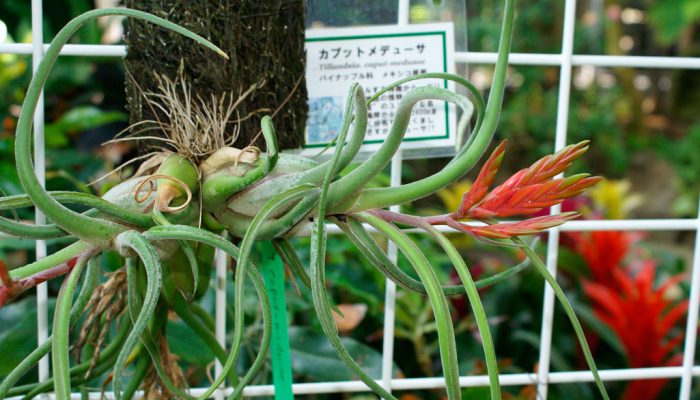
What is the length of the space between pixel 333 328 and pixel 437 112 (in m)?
0.27

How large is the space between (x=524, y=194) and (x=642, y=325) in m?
0.72

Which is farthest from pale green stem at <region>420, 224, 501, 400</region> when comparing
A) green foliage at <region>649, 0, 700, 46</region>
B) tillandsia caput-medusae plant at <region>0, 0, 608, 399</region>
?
green foliage at <region>649, 0, 700, 46</region>

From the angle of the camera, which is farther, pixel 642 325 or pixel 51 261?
pixel 642 325

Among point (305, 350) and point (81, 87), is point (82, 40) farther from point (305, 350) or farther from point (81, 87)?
point (305, 350)

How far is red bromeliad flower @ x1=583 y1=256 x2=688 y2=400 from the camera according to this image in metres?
0.97

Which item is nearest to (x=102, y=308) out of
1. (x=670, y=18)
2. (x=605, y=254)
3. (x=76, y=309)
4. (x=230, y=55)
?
(x=76, y=309)

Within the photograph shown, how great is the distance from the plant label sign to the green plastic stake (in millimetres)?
129

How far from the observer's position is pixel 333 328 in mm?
373

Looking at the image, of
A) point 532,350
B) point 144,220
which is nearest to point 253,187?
point 144,220

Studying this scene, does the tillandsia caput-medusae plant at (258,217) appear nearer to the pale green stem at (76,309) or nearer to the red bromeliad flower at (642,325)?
the pale green stem at (76,309)

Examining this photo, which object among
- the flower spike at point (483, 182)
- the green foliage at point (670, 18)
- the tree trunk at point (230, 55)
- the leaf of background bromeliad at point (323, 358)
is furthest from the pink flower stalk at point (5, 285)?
the green foliage at point (670, 18)

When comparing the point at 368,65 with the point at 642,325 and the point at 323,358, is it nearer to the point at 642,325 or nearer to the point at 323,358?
the point at 323,358

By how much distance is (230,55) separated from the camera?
464mm

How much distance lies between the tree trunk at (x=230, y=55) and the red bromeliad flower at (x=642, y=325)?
0.72 metres
